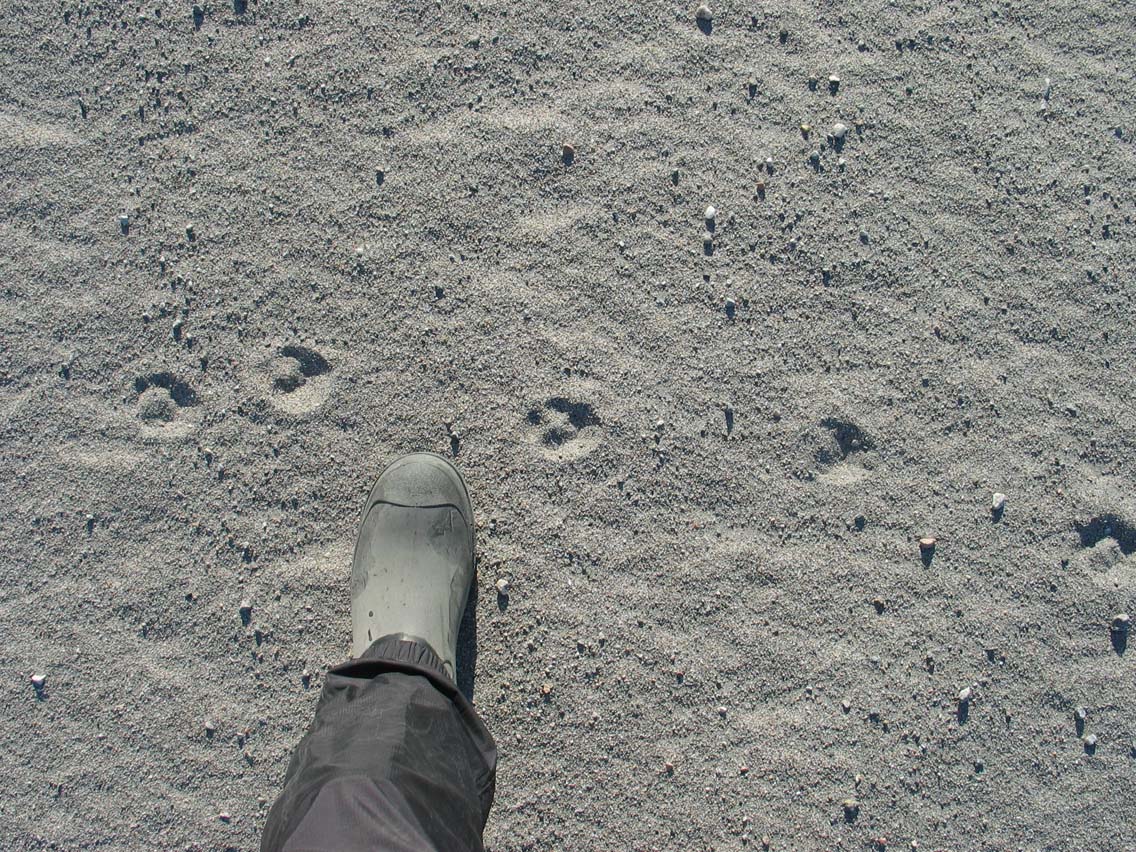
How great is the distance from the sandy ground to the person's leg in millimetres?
87

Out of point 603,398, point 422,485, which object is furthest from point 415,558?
point 603,398

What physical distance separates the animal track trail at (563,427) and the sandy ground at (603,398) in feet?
0.04

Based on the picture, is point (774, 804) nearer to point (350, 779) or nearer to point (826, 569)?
point (826, 569)

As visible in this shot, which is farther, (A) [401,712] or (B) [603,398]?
(B) [603,398]

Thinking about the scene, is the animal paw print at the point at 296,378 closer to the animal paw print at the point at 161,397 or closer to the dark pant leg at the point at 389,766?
the animal paw print at the point at 161,397

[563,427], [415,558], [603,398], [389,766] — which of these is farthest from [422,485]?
[389,766]

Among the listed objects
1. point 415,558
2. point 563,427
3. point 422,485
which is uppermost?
point 563,427

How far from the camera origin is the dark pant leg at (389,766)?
1409 millimetres

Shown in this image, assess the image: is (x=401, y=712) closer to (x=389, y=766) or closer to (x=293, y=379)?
(x=389, y=766)

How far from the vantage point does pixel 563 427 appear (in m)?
1.87

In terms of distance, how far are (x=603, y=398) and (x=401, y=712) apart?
84 centimetres

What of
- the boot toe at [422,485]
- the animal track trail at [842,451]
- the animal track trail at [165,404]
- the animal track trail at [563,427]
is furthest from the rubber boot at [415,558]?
the animal track trail at [842,451]

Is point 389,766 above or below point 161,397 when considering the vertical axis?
below

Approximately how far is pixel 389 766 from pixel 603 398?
0.93 m
